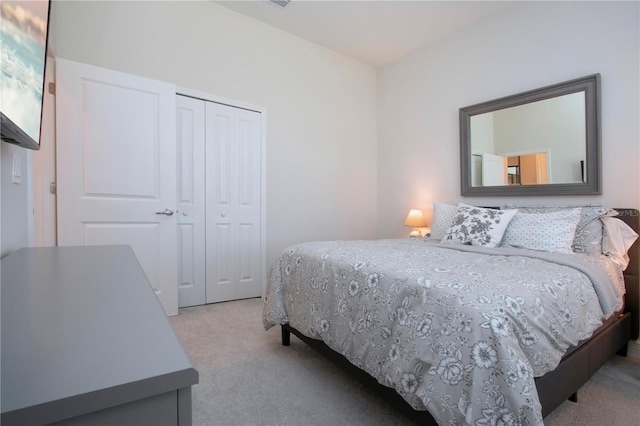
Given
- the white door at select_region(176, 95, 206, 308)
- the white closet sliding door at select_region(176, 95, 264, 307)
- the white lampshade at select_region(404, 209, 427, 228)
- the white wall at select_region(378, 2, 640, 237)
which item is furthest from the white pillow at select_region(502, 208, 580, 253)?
the white door at select_region(176, 95, 206, 308)

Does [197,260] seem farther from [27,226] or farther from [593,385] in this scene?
[593,385]

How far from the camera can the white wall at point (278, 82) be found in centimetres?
268

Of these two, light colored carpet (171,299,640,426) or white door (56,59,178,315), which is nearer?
light colored carpet (171,299,640,426)

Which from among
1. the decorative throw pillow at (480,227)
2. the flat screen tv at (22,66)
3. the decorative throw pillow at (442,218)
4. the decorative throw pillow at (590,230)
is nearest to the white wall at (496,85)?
the decorative throw pillow at (590,230)

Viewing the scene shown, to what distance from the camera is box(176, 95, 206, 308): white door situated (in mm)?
3037

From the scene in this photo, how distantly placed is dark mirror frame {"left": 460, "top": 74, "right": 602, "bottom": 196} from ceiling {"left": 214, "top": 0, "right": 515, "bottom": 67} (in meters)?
0.94

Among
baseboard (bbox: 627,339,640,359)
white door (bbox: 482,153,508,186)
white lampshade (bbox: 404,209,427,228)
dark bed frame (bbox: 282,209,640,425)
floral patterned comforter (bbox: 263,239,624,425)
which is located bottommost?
baseboard (bbox: 627,339,640,359)

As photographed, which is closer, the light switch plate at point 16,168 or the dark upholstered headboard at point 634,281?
the light switch plate at point 16,168

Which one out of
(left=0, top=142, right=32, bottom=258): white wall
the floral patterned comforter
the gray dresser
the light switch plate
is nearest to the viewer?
the gray dresser

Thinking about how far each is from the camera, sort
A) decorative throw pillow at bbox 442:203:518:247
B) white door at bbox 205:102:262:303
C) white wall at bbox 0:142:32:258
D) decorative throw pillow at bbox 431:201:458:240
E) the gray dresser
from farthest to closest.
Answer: white door at bbox 205:102:262:303 < decorative throw pillow at bbox 431:201:458:240 < decorative throw pillow at bbox 442:203:518:247 < white wall at bbox 0:142:32:258 < the gray dresser

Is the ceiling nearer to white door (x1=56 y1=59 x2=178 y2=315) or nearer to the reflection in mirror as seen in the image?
the reflection in mirror

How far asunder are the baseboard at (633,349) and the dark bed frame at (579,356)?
47mm

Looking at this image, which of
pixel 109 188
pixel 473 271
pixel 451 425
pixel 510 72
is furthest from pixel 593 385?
pixel 109 188

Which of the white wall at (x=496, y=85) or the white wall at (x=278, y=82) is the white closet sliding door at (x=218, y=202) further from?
the white wall at (x=496, y=85)
